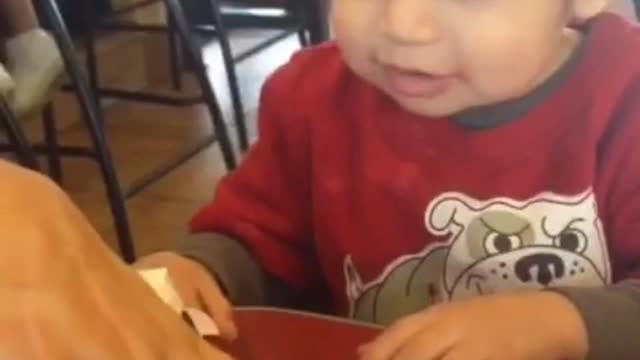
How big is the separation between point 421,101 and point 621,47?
16cm

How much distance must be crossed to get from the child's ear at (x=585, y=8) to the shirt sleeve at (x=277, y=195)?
0.21 metres

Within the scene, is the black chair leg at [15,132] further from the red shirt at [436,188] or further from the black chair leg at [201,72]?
the red shirt at [436,188]

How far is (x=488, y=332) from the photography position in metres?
0.67

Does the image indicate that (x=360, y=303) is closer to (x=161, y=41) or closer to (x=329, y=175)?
(x=329, y=175)

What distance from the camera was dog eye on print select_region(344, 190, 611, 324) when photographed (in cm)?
77

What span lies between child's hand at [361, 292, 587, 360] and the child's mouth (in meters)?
0.12

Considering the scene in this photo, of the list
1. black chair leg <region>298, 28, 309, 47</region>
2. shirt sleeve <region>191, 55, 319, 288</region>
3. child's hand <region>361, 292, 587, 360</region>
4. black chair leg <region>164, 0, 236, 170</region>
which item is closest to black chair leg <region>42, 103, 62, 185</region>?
black chair leg <region>164, 0, 236, 170</region>

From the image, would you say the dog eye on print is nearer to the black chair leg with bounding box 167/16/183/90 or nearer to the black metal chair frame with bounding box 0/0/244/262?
the black metal chair frame with bounding box 0/0/244/262

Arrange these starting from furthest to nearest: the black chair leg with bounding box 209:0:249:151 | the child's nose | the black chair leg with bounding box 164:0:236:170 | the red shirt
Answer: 1. the black chair leg with bounding box 209:0:249:151
2. the black chair leg with bounding box 164:0:236:170
3. the red shirt
4. the child's nose

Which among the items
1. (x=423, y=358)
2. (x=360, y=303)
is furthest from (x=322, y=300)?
(x=423, y=358)

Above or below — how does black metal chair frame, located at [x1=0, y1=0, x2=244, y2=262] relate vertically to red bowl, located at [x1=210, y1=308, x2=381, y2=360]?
below

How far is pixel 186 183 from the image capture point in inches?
98.4

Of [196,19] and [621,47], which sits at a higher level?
[621,47]

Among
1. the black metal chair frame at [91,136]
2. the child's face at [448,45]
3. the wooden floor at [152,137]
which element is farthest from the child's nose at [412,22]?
the wooden floor at [152,137]
